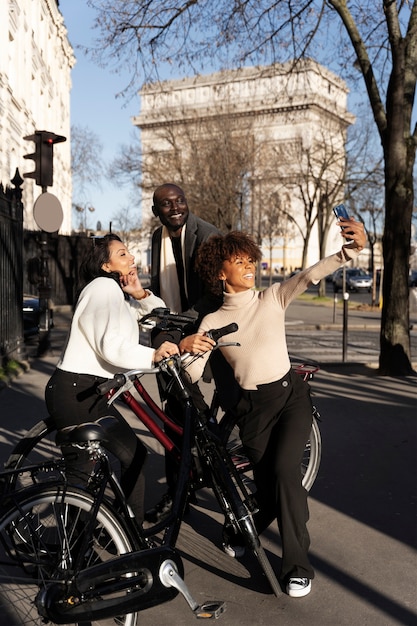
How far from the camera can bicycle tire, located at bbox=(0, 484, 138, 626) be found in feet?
10.0

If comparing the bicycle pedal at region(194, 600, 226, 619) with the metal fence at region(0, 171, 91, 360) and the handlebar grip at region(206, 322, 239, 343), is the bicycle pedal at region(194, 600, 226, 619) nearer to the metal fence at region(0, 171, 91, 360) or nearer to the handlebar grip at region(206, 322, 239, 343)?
the handlebar grip at region(206, 322, 239, 343)

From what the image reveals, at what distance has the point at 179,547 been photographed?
455 cm

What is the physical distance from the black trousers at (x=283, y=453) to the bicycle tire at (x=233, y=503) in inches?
4.4

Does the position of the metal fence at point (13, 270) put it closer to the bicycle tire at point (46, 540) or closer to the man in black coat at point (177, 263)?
the man in black coat at point (177, 263)

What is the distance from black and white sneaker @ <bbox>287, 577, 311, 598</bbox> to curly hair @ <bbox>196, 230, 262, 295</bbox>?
1475 millimetres

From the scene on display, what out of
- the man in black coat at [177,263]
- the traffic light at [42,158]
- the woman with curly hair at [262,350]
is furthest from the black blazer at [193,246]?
the traffic light at [42,158]

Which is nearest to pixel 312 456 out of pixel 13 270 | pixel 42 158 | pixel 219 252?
pixel 219 252

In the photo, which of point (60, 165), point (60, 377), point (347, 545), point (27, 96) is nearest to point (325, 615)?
point (347, 545)

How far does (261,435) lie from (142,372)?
2.94 feet

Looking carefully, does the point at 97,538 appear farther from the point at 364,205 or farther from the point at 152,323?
the point at 364,205

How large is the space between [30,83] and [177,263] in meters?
31.8

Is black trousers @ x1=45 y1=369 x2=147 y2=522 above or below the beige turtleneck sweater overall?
below

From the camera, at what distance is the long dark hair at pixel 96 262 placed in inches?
157

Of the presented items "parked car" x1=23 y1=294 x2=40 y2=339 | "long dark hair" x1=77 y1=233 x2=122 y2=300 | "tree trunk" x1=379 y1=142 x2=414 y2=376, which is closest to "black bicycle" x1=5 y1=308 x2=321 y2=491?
"long dark hair" x1=77 y1=233 x2=122 y2=300
